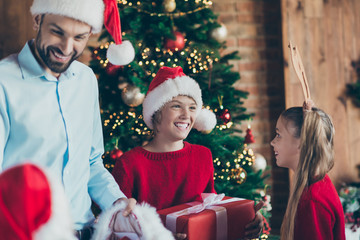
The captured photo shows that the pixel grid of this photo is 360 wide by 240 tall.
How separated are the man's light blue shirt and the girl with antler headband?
2.54ft

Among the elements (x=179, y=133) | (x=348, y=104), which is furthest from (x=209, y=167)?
(x=348, y=104)

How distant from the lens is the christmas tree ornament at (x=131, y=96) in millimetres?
2686

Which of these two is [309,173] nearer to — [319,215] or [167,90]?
[319,215]

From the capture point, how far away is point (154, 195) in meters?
1.98

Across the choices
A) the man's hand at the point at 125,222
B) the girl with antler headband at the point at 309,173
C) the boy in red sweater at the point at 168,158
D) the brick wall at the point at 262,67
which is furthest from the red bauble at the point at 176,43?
the man's hand at the point at 125,222

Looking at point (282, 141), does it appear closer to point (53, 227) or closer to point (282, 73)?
point (53, 227)

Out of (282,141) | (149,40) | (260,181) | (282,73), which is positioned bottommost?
(260,181)

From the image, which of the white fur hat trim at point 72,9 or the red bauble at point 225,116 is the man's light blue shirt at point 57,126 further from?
the red bauble at point 225,116

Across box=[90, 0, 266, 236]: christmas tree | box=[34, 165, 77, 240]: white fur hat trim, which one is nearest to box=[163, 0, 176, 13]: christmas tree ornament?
box=[90, 0, 266, 236]: christmas tree

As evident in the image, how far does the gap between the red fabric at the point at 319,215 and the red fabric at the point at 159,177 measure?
549 mm

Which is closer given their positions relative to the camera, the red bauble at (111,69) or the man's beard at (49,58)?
the man's beard at (49,58)

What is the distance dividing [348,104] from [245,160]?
1.56 m

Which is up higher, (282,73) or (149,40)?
(149,40)

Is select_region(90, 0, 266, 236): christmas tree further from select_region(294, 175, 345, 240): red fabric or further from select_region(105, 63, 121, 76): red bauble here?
select_region(294, 175, 345, 240): red fabric
